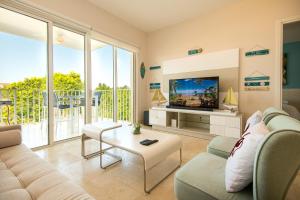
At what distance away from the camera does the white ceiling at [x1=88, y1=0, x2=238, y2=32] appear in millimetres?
3039

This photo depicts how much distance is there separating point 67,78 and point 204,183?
3.19 m

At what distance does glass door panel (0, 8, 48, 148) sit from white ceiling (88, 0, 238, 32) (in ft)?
4.23

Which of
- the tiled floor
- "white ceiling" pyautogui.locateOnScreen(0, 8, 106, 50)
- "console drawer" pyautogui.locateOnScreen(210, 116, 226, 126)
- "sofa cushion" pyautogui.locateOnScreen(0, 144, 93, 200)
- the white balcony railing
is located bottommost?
the tiled floor

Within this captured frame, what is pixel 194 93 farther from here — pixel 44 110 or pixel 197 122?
pixel 44 110

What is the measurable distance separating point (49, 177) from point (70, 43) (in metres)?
3.00

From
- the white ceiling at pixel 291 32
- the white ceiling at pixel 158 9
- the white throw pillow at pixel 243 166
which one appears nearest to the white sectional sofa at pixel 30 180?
the white throw pillow at pixel 243 166

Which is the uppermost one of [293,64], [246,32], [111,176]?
A: [246,32]

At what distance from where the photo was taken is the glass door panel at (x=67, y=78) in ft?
9.68

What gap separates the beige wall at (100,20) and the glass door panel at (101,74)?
1.28 ft

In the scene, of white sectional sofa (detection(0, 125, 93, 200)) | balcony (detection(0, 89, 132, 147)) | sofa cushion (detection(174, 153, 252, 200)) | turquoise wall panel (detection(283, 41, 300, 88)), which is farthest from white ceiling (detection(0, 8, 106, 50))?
turquoise wall panel (detection(283, 41, 300, 88))

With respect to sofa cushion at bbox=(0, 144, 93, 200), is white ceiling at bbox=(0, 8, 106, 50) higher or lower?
higher

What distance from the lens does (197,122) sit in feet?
11.7

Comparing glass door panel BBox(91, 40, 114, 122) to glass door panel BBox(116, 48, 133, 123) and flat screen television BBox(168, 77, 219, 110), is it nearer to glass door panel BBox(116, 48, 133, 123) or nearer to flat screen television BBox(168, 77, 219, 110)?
glass door panel BBox(116, 48, 133, 123)

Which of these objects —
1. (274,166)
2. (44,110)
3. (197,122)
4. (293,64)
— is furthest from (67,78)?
(293,64)
